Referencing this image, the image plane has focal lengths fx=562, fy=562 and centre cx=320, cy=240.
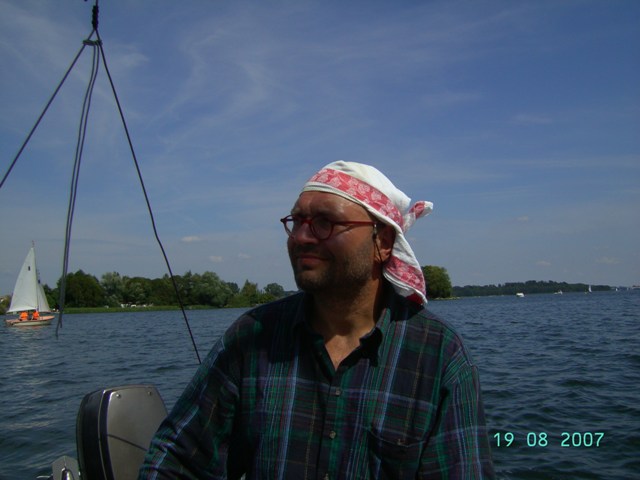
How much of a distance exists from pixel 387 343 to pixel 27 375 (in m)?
16.5

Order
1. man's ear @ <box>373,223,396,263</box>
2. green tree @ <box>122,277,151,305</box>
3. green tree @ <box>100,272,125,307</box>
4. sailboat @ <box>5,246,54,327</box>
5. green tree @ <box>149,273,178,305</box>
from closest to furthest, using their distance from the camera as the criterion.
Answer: man's ear @ <box>373,223,396,263</box> → sailboat @ <box>5,246,54,327</box> → green tree @ <box>100,272,125,307</box> → green tree @ <box>122,277,151,305</box> → green tree @ <box>149,273,178,305</box>

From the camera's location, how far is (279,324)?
7.28 ft

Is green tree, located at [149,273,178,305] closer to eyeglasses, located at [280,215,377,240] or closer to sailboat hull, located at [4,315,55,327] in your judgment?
sailboat hull, located at [4,315,55,327]

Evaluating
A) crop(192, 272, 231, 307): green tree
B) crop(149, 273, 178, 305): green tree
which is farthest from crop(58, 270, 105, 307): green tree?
crop(192, 272, 231, 307): green tree

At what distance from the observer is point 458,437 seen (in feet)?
6.36

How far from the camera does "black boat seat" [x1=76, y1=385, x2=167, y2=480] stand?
2.72 m

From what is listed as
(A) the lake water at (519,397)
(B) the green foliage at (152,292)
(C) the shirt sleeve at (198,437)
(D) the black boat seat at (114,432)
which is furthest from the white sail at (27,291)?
(C) the shirt sleeve at (198,437)

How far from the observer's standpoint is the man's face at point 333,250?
80.9 inches

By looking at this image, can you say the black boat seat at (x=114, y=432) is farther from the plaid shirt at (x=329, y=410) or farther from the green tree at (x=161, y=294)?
the green tree at (x=161, y=294)

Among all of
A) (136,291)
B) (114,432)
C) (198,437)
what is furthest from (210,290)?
(198,437)

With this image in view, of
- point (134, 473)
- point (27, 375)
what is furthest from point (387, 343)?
point (27, 375)

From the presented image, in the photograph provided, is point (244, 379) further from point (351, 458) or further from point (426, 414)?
point (426, 414)

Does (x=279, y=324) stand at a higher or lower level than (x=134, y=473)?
higher

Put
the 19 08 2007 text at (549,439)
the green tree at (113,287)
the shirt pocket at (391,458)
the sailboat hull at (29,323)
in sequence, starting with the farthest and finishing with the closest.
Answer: the green tree at (113,287)
the sailboat hull at (29,323)
the 19 08 2007 text at (549,439)
the shirt pocket at (391,458)
